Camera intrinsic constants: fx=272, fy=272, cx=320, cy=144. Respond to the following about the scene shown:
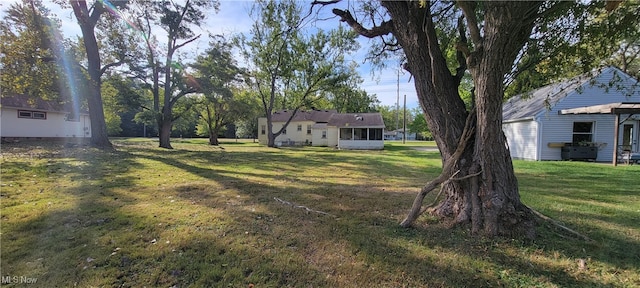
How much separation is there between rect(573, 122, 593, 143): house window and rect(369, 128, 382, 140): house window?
14545 mm

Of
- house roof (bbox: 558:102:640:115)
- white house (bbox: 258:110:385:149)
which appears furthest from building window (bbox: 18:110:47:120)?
house roof (bbox: 558:102:640:115)

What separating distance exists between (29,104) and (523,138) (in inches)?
1252

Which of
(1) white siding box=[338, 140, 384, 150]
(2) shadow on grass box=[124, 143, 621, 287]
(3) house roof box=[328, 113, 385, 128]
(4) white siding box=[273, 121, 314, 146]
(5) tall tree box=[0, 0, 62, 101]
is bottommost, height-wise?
(2) shadow on grass box=[124, 143, 621, 287]

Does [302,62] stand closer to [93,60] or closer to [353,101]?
[93,60]

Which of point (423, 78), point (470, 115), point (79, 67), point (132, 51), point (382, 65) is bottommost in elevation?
point (470, 115)

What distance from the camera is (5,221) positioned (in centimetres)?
376

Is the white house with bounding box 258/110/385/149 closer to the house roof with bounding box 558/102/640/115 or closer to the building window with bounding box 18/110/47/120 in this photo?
the house roof with bounding box 558/102/640/115

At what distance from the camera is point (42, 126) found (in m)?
20.9

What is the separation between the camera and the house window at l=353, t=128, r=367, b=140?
87.0 ft

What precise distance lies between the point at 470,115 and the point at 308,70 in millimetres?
21381

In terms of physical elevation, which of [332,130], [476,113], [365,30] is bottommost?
Answer: [476,113]

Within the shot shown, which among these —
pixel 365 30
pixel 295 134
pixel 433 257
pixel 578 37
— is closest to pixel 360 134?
pixel 295 134

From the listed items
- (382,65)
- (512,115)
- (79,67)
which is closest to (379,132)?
(512,115)

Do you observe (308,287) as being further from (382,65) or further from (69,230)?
(382,65)
